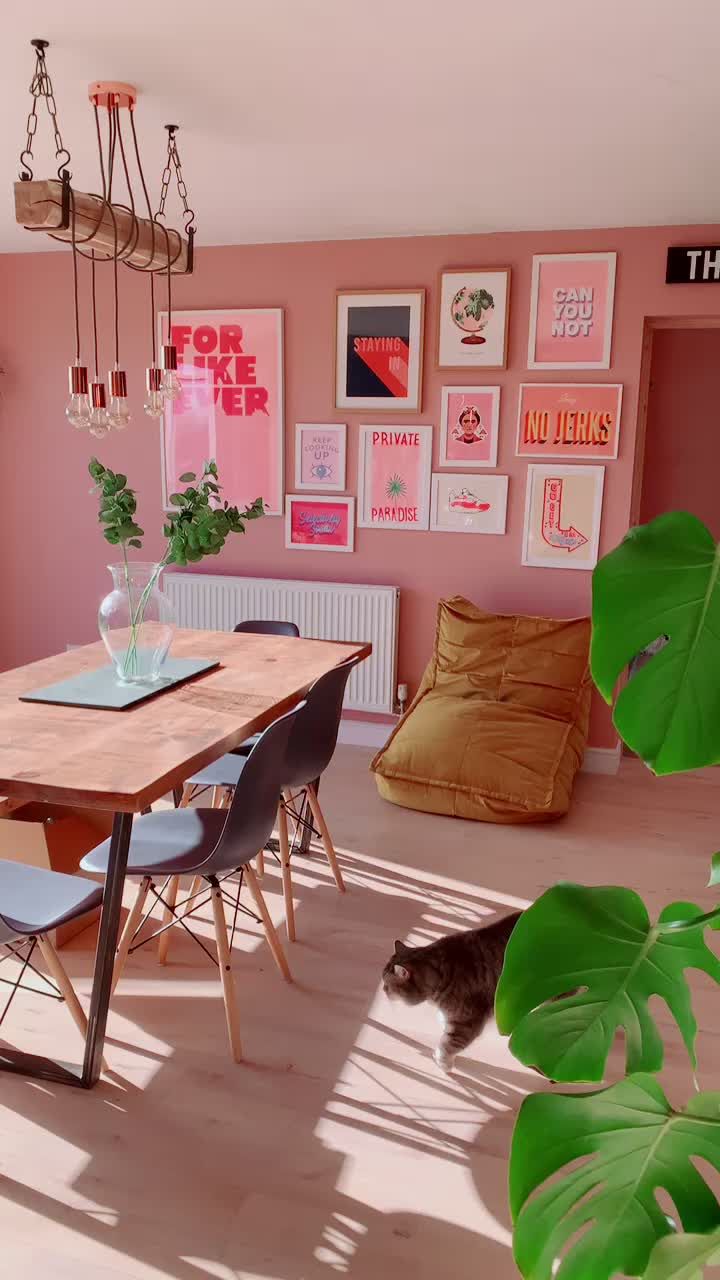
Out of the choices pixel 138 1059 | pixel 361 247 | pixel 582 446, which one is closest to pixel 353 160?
pixel 361 247

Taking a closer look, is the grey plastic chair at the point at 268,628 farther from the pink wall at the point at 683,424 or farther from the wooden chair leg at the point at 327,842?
the pink wall at the point at 683,424

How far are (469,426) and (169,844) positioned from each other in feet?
9.81

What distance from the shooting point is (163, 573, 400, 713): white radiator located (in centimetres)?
527

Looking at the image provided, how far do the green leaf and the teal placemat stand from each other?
2.36 meters

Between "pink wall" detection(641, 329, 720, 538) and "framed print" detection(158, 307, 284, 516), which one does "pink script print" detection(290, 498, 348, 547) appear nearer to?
"framed print" detection(158, 307, 284, 516)

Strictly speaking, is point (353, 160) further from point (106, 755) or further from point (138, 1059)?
point (138, 1059)

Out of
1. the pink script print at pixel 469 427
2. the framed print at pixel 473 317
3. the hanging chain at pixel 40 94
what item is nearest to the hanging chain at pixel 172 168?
the hanging chain at pixel 40 94

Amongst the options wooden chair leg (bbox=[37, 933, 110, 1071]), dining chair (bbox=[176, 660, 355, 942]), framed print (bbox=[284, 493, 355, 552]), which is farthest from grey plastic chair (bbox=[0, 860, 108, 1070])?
framed print (bbox=[284, 493, 355, 552])

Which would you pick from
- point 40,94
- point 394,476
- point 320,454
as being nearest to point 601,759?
point 394,476

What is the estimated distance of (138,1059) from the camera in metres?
2.59

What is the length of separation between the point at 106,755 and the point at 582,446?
3171 mm

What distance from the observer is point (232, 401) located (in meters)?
5.38

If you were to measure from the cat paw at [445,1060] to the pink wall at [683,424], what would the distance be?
4.27 metres

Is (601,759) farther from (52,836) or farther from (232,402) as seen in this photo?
(52,836)
